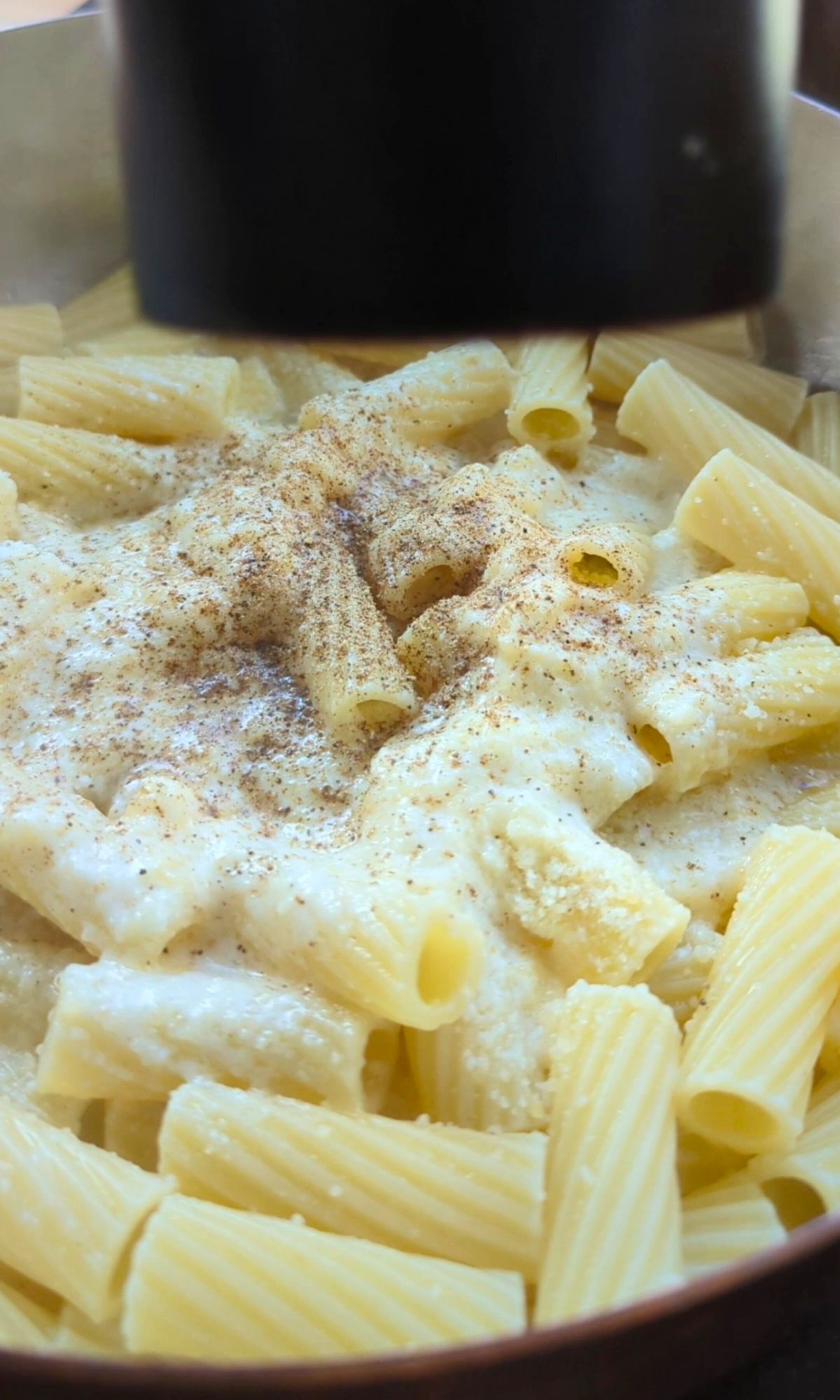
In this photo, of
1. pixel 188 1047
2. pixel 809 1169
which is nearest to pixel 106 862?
pixel 188 1047

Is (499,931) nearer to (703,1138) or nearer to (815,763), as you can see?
(703,1138)

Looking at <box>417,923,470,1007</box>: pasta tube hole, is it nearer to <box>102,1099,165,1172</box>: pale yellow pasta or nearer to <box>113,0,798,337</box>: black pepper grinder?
<box>102,1099,165,1172</box>: pale yellow pasta

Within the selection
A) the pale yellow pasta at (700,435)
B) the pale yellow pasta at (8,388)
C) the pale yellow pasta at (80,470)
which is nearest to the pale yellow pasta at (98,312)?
the pale yellow pasta at (8,388)

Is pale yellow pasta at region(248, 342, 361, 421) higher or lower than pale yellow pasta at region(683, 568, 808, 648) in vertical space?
higher

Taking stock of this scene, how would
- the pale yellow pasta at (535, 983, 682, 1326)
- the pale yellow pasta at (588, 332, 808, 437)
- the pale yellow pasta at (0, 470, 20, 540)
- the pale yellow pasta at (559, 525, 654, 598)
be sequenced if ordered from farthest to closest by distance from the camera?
the pale yellow pasta at (588, 332, 808, 437), the pale yellow pasta at (0, 470, 20, 540), the pale yellow pasta at (559, 525, 654, 598), the pale yellow pasta at (535, 983, 682, 1326)

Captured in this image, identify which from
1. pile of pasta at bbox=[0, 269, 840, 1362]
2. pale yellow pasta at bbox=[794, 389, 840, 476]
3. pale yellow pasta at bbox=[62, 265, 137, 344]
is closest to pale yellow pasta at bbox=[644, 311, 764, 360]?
pile of pasta at bbox=[0, 269, 840, 1362]

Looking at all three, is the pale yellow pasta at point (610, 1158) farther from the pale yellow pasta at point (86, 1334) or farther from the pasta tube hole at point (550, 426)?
the pasta tube hole at point (550, 426)
